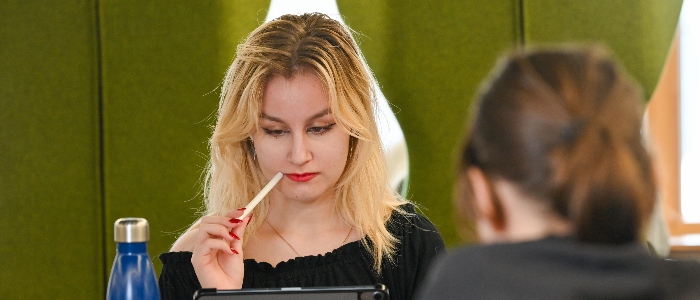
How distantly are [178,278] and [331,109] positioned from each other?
42 cm

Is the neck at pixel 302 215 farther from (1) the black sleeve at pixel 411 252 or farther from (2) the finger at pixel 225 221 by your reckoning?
(2) the finger at pixel 225 221

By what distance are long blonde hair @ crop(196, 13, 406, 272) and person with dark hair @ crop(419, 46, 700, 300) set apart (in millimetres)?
763

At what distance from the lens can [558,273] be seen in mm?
641

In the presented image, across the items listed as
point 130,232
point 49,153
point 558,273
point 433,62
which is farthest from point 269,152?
point 49,153

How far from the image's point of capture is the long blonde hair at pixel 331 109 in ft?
4.81

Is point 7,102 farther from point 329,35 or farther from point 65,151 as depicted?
point 329,35

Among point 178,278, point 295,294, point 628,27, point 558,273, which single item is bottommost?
point 178,278

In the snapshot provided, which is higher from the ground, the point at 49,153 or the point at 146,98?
the point at 146,98

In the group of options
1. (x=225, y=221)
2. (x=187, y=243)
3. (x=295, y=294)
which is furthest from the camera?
(x=187, y=243)

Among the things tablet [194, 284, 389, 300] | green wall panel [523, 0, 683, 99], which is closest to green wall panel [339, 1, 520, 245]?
green wall panel [523, 0, 683, 99]

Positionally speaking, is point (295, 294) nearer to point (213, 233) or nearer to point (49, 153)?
point (213, 233)

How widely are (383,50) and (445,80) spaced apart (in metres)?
0.22

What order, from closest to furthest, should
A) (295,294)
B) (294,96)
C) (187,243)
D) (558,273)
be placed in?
(558,273)
(295,294)
(294,96)
(187,243)

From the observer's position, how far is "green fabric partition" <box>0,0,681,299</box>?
2.59 meters
